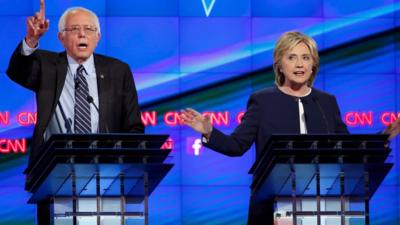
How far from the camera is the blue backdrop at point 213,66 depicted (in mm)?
9156

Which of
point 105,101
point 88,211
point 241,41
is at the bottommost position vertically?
point 88,211

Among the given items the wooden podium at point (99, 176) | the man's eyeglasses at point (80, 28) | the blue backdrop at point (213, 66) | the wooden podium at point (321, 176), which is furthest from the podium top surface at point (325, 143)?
the blue backdrop at point (213, 66)

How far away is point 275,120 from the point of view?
586cm

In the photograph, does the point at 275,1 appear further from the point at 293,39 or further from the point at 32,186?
the point at 32,186

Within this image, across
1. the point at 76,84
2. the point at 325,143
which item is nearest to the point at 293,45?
the point at 325,143

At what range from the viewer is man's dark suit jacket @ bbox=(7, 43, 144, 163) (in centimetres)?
585

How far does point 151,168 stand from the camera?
5.19 meters

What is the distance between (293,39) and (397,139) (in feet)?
11.9

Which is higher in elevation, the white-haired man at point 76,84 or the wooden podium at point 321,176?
the white-haired man at point 76,84

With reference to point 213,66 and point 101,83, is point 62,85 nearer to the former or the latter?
point 101,83

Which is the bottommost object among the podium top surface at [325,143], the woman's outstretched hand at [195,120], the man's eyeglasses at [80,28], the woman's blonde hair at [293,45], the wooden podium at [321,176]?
the wooden podium at [321,176]

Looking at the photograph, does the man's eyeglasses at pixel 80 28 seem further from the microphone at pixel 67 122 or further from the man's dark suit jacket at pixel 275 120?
the man's dark suit jacket at pixel 275 120

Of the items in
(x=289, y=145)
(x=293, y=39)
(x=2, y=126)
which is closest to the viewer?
(x=289, y=145)

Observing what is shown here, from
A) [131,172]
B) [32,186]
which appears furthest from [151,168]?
[32,186]
